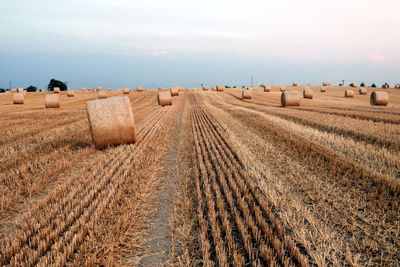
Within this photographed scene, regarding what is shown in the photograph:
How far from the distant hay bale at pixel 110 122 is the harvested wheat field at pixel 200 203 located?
0.05 m

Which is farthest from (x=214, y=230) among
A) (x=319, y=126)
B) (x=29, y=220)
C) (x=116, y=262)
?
(x=319, y=126)

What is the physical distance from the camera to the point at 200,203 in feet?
14.6

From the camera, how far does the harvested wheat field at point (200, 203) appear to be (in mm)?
3219

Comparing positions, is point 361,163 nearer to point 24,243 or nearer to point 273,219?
point 273,219

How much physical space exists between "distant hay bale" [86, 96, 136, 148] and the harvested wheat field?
0.15 ft

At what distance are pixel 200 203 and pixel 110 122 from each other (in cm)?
528

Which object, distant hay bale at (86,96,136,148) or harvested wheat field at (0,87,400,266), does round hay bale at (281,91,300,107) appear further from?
distant hay bale at (86,96,136,148)

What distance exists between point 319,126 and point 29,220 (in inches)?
446

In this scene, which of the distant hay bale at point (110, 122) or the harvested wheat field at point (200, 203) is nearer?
the harvested wheat field at point (200, 203)

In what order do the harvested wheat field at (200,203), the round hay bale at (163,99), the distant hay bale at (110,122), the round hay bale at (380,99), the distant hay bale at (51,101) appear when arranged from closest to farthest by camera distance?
the harvested wheat field at (200,203)
the distant hay bale at (110,122)
the round hay bale at (380,99)
the distant hay bale at (51,101)
the round hay bale at (163,99)

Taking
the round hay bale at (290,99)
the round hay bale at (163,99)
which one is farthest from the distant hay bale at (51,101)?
the round hay bale at (290,99)

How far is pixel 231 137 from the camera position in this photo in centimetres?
1000

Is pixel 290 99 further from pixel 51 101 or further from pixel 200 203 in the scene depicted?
pixel 51 101

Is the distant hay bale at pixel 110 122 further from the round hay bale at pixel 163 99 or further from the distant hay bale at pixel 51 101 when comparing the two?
the distant hay bale at pixel 51 101
